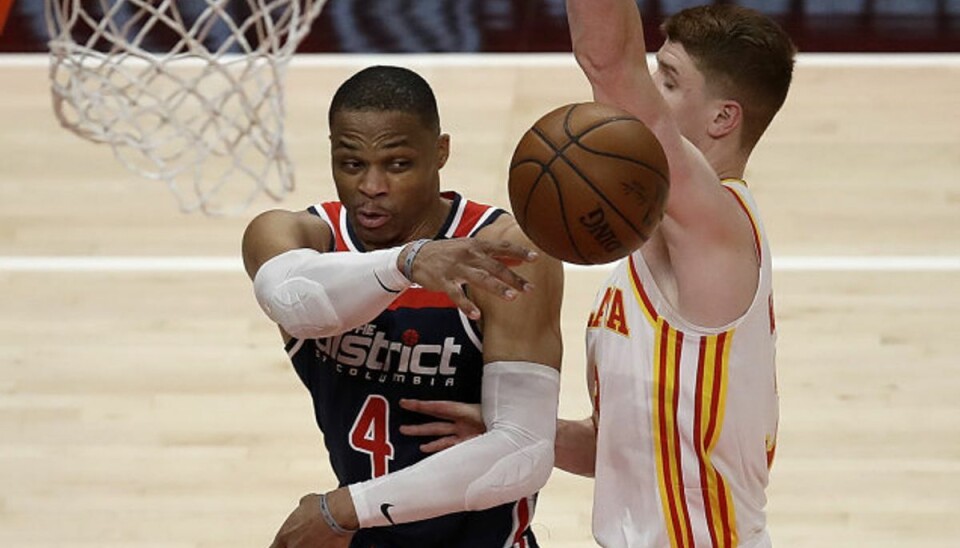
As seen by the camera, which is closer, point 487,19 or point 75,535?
point 75,535

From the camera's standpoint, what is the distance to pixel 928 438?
5.51 meters

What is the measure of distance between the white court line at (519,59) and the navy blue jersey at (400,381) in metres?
4.84

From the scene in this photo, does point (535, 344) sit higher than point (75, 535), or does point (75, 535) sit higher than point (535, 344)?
point (535, 344)

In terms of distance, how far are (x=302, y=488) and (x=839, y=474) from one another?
1.64 metres

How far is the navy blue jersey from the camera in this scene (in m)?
3.30

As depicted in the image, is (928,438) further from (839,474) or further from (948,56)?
(948,56)

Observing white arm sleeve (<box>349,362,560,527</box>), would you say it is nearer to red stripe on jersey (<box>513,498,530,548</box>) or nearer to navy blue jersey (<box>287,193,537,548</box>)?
navy blue jersey (<box>287,193,537,548</box>)

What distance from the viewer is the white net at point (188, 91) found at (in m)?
5.00

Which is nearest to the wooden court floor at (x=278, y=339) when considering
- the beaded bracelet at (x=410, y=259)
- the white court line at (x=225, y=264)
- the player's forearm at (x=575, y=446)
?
the white court line at (x=225, y=264)

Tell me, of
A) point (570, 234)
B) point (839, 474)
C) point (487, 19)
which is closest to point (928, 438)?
point (839, 474)

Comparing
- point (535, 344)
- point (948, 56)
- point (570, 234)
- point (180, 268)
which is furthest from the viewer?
point (948, 56)

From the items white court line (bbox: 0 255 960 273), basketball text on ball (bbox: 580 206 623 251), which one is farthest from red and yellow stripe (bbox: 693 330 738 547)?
white court line (bbox: 0 255 960 273)

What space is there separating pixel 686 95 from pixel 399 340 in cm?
71

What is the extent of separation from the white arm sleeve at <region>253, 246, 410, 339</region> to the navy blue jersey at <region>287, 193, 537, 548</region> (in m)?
0.19
